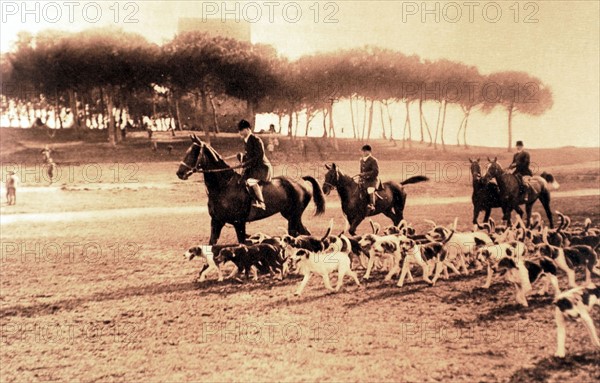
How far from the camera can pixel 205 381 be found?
4.31 m

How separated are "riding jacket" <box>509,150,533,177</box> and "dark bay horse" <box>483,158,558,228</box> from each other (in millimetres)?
168

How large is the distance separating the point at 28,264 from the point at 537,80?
25.4 feet

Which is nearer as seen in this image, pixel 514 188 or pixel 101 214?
pixel 101 214

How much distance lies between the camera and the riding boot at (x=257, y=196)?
22.4 feet

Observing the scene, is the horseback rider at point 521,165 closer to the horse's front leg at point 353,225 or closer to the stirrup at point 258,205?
the horse's front leg at point 353,225

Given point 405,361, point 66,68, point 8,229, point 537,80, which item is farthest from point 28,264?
point 537,80

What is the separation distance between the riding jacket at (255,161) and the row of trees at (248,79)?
552 millimetres

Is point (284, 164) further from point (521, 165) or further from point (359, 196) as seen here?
point (521, 165)

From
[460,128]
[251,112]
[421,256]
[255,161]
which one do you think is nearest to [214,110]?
[251,112]

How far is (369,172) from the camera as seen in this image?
7590 mm

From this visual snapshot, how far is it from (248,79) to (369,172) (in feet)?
7.61

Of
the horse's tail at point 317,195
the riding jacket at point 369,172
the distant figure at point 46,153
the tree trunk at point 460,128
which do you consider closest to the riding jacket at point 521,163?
the tree trunk at point 460,128

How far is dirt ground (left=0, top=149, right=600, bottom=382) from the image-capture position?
4414 millimetres
